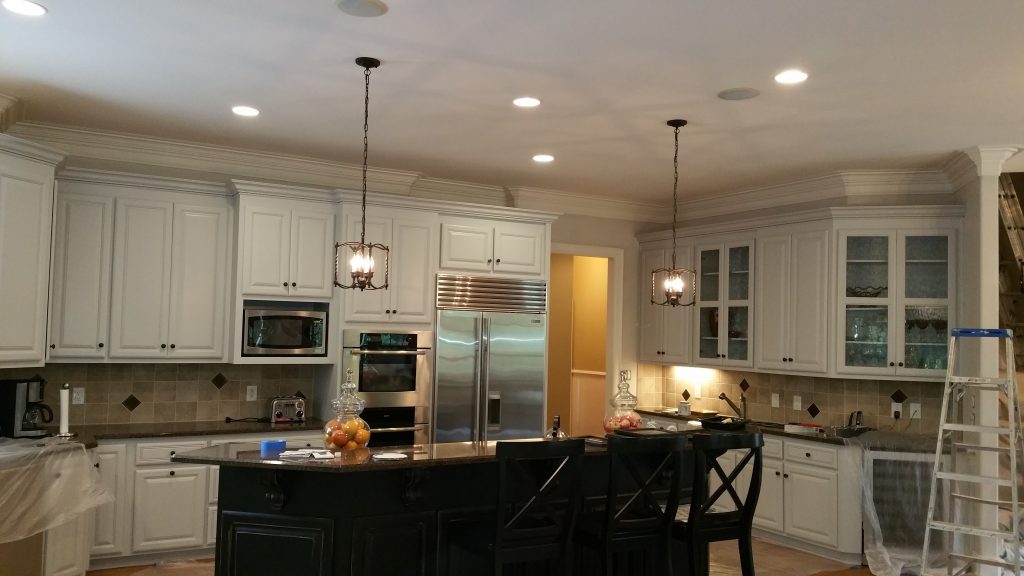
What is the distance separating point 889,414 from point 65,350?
18.3 feet

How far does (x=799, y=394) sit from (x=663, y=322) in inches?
52.4

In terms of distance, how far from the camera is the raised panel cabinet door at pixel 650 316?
7.36 meters

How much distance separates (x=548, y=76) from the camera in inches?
156

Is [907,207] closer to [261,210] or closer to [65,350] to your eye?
[261,210]

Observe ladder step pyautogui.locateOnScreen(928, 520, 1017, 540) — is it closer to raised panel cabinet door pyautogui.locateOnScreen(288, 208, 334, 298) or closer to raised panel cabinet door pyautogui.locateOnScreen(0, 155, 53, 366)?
raised panel cabinet door pyautogui.locateOnScreen(288, 208, 334, 298)

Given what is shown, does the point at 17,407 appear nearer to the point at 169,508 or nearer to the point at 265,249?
the point at 169,508

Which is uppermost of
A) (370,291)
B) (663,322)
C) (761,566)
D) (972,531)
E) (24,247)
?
(24,247)

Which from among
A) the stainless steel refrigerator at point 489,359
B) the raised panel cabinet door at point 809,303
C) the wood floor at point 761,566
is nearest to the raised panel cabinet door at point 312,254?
the stainless steel refrigerator at point 489,359

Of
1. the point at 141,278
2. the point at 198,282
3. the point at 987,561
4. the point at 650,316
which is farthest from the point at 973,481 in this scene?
the point at 141,278

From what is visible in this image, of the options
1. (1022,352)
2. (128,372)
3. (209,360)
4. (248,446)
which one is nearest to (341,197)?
(209,360)

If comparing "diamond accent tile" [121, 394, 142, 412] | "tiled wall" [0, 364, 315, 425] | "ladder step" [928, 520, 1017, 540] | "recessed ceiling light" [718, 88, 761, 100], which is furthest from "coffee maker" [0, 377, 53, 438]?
"ladder step" [928, 520, 1017, 540]

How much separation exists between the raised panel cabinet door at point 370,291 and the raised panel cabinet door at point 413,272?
1.8 inches

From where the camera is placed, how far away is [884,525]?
5555 mm

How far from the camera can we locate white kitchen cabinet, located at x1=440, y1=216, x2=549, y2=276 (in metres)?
6.12
